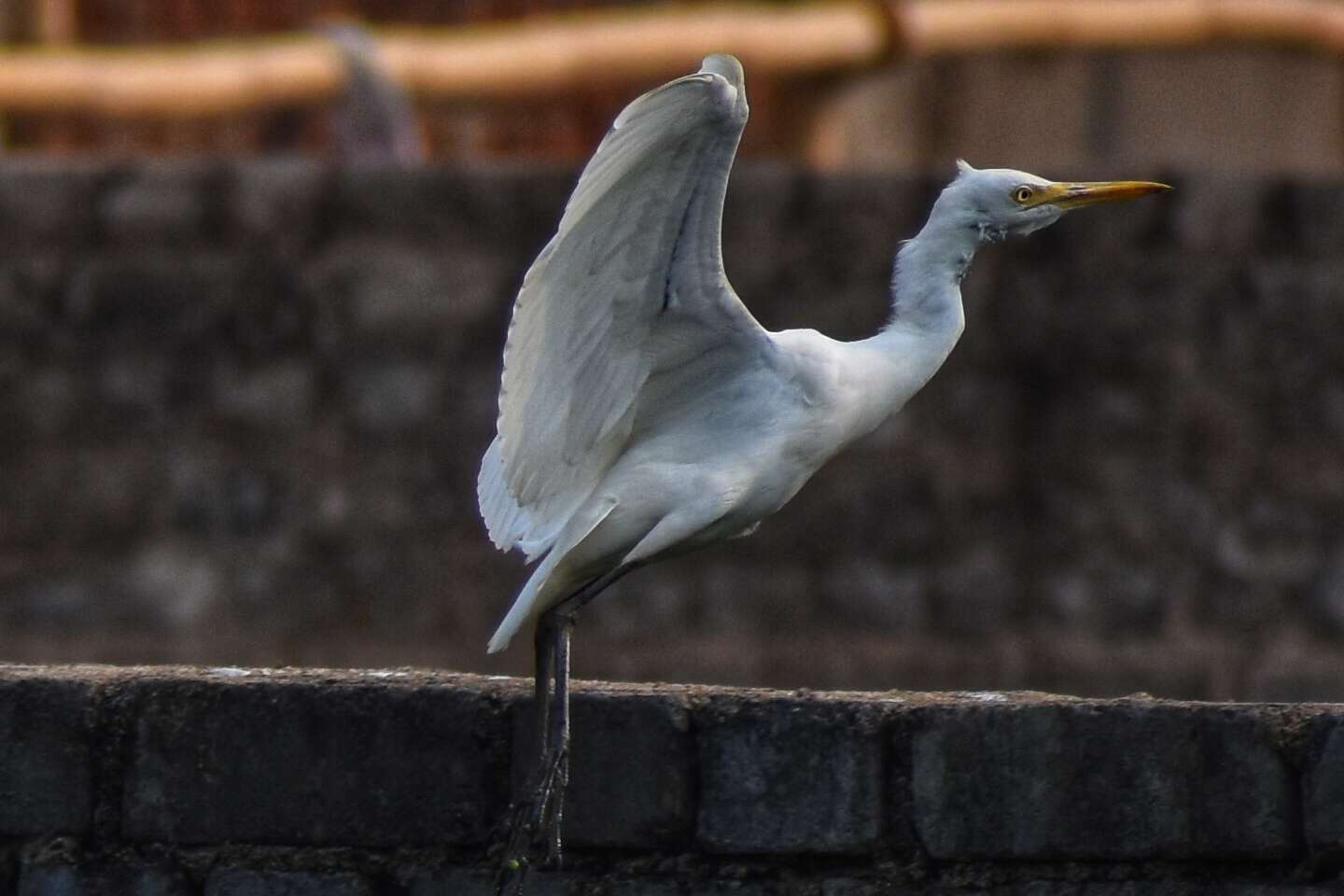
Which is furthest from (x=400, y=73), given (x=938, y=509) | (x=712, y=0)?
(x=938, y=509)

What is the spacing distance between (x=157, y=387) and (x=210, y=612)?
70cm

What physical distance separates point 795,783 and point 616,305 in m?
0.96

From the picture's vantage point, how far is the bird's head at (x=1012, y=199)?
517cm

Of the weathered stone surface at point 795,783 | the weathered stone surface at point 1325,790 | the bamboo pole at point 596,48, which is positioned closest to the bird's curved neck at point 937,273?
A: the weathered stone surface at point 795,783

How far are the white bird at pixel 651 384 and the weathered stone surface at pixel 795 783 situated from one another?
0.36 m

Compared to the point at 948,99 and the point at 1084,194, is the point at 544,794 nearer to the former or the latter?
the point at 1084,194

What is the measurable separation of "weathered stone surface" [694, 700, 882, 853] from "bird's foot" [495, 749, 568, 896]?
0.74 feet

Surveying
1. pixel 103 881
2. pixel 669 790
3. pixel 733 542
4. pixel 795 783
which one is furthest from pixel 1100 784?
pixel 733 542

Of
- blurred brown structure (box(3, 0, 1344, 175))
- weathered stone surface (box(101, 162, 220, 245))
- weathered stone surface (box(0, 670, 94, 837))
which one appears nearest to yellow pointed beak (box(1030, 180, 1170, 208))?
weathered stone surface (box(0, 670, 94, 837))

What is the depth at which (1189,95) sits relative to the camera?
1232cm

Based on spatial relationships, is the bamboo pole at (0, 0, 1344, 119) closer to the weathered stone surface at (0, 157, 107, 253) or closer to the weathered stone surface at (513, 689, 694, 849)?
the weathered stone surface at (0, 157, 107, 253)

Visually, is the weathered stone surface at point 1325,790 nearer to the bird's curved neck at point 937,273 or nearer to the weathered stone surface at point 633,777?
the weathered stone surface at point 633,777

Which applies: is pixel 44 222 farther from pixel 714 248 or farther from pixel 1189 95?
pixel 1189 95

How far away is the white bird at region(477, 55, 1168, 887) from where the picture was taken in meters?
4.61
